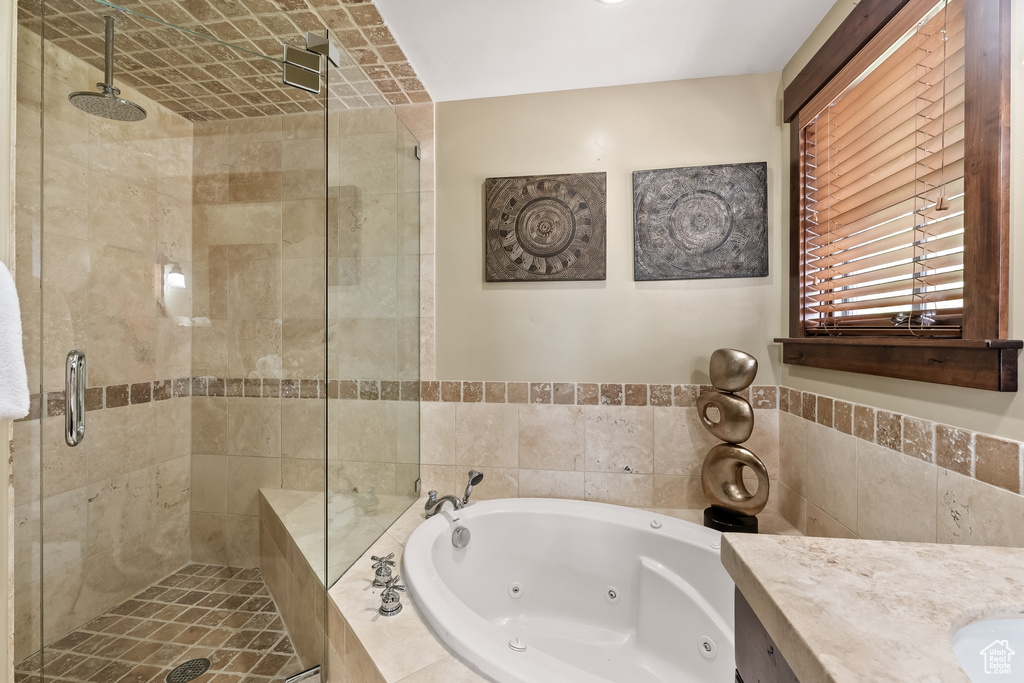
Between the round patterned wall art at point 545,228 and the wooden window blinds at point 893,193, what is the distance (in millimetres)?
783

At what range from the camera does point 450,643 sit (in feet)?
3.46

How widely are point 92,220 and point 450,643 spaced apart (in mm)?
1376

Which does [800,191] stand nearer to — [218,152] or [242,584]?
[218,152]

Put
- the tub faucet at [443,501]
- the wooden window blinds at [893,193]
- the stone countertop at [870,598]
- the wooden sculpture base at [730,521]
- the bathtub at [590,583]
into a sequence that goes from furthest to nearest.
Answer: the tub faucet at [443,501]
the wooden sculpture base at [730,521]
the bathtub at [590,583]
the wooden window blinds at [893,193]
the stone countertop at [870,598]

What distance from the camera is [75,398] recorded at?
3.72 feet

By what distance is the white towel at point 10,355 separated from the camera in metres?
0.82

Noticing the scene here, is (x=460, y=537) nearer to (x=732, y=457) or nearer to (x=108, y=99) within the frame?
(x=732, y=457)

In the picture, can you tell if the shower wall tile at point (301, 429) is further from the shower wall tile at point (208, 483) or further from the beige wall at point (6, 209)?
the beige wall at point (6, 209)

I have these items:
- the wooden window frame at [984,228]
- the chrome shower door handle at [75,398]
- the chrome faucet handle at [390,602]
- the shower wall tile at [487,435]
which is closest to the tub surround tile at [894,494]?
the wooden window frame at [984,228]

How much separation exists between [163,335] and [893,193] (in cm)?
207

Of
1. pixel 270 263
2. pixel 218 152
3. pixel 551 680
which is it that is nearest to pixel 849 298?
pixel 551 680

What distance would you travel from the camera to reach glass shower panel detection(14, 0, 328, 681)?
109 centimetres

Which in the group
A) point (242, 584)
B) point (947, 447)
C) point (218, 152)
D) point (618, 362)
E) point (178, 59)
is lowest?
point (242, 584)

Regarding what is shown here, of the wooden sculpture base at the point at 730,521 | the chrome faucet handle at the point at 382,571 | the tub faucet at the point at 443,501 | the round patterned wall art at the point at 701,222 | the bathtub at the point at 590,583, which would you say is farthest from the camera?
the round patterned wall art at the point at 701,222
